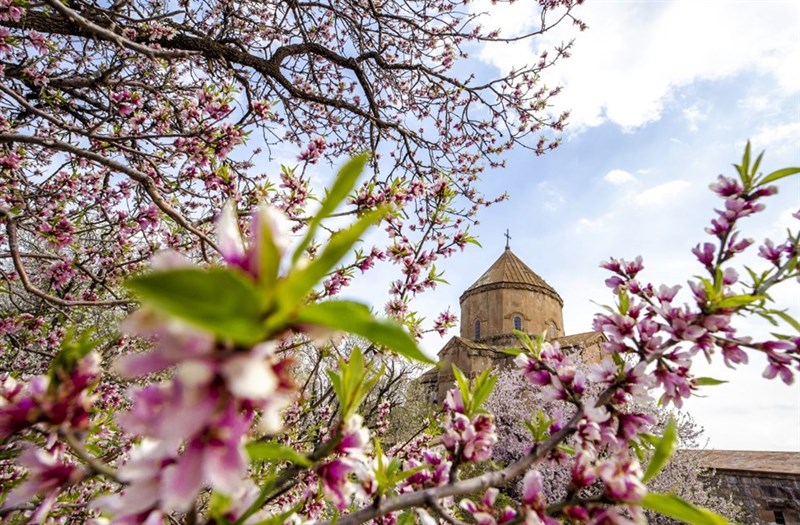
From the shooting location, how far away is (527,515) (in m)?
0.95

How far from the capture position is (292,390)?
1.86ft

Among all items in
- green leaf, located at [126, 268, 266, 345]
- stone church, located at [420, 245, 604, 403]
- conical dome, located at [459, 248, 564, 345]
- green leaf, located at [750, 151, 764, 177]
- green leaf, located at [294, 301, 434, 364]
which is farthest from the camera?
conical dome, located at [459, 248, 564, 345]

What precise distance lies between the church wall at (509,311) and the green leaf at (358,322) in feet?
87.1

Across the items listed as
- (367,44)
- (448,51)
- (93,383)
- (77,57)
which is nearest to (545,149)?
(448,51)

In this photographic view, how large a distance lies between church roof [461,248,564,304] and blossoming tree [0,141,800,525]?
87.6ft

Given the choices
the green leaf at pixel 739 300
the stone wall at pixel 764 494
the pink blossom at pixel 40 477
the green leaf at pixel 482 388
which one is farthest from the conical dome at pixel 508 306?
the pink blossom at pixel 40 477

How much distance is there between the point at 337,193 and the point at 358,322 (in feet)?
0.60

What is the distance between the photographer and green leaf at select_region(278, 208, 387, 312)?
1.56ft

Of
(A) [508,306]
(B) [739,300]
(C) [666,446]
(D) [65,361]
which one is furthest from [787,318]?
(A) [508,306]

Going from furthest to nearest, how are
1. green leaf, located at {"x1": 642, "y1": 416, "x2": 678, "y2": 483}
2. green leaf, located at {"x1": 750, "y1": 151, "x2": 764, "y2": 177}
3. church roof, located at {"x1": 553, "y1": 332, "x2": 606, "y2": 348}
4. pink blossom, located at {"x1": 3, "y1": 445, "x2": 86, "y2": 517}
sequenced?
church roof, located at {"x1": 553, "y1": 332, "x2": 606, "y2": 348}, green leaf, located at {"x1": 750, "y1": 151, "x2": 764, "y2": 177}, green leaf, located at {"x1": 642, "y1": 416, "x2": 678, "y2": 483}, pink blossom, located at {"x1": 3, "y1": 445, "x2": 86, "y2": 517}

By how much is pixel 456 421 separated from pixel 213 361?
3.05 feet

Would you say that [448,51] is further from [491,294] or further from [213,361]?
[491,294]

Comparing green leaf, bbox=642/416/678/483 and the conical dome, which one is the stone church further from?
green leaf, bbox=642/416/678/483

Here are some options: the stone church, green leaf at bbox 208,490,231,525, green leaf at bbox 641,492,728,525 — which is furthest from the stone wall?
green leaf at bbox 208,490,231,525
